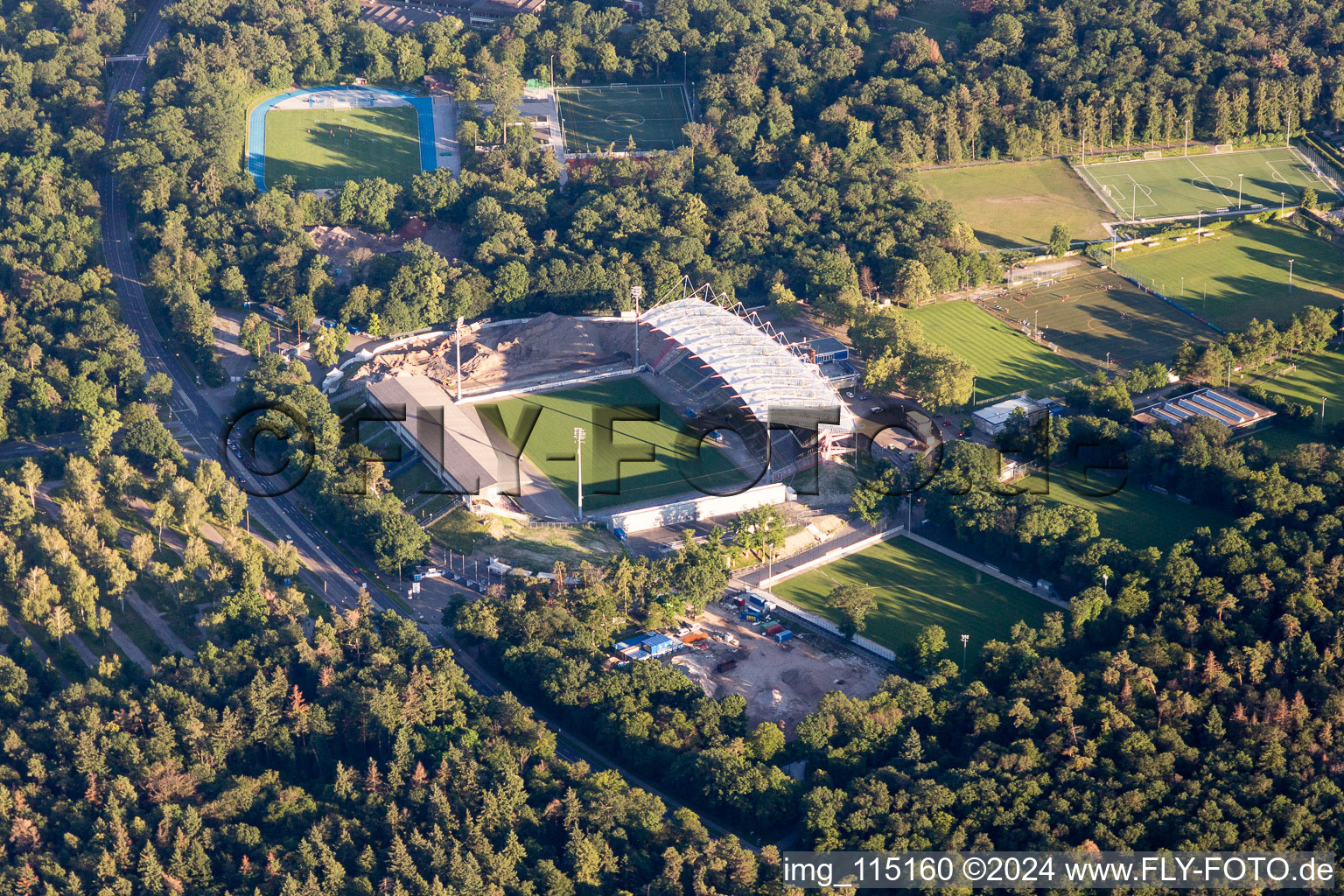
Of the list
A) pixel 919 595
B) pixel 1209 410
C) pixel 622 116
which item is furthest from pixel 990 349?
pixel 622 116

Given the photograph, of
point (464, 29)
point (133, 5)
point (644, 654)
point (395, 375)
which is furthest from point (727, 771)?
point (133, 5)

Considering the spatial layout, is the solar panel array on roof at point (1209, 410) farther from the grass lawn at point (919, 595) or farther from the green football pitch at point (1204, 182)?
the green football pitch at point (1204, 182)

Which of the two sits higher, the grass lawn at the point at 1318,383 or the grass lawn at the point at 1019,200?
the grass lawn at the point at 1019,200

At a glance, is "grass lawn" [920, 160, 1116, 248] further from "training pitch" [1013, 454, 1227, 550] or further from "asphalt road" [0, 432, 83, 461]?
"asphalt road" [0, 432, 83, 461]

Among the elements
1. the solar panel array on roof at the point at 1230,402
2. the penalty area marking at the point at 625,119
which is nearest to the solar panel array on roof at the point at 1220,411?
the solar panel array on roof at the point at 1230,402

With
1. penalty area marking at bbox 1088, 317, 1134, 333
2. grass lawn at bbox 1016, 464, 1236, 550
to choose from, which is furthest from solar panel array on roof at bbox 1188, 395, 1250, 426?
penalty area marking at bbox 1088, 317, 1134, 333

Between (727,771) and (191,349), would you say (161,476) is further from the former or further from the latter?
(727,771)

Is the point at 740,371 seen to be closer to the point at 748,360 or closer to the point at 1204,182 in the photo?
the point at 748,360
